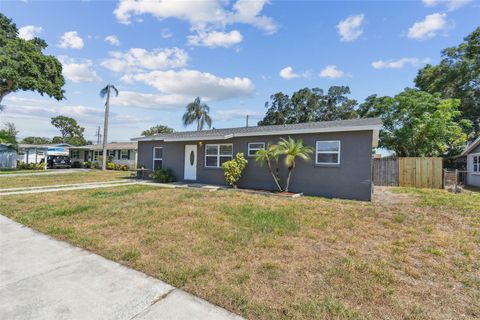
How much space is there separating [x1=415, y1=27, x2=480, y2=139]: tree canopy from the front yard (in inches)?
797

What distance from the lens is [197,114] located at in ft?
108

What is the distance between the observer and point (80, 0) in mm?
9664

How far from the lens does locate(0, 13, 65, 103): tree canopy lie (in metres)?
20.9

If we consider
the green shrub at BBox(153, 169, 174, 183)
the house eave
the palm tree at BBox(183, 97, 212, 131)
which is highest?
the palm tree at BBox(183, 97, 212, 131)

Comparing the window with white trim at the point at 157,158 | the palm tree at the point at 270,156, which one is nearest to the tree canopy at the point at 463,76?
the palm tree at the point at 270,156

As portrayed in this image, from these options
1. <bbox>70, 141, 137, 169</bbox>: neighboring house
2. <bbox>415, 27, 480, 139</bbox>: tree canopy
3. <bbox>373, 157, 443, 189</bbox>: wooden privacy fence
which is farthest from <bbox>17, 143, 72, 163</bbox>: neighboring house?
<bbox>415, 27, 480, 139</bbox>: tree canopy

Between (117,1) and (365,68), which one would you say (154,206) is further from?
(365,68)

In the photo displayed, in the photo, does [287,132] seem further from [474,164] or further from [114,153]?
[114,153]

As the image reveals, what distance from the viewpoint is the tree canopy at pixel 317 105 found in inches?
1361

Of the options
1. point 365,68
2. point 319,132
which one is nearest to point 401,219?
point 319,132

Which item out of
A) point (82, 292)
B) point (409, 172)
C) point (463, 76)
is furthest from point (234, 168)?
point (463, 76)

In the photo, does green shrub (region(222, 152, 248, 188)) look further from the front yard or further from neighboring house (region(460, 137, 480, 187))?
neighboring house (region(460, 137, 480, 187))

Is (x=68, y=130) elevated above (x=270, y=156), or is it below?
above

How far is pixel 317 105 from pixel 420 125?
17719 millimetres
